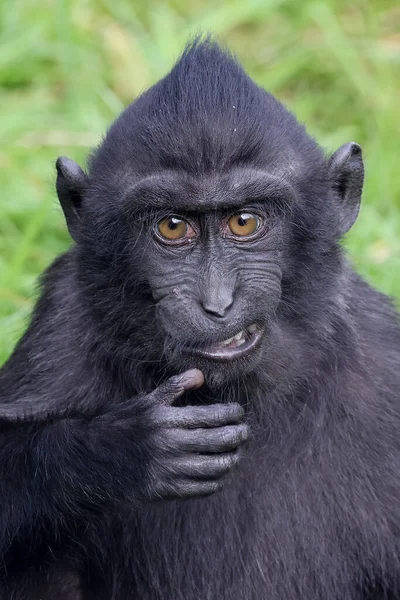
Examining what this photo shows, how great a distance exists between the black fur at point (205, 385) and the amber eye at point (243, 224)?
45mm

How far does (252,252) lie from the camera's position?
4449 millimetres

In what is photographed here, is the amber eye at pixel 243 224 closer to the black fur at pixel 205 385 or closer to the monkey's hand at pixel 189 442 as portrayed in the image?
the black fur at pixel 205 385

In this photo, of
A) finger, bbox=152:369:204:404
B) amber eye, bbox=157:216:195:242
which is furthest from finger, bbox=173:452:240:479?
amber eye, bbox=157:216:195:242

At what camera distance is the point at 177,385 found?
14.1 ft

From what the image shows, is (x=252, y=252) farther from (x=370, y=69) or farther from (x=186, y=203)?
(x=370, y=69)

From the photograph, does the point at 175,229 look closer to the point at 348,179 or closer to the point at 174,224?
the point at 174,224

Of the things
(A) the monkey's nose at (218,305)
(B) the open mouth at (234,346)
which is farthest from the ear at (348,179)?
(A) the monkey's nose at (218,305)

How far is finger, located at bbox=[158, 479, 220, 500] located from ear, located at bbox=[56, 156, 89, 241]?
108cm

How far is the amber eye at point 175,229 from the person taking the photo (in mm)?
4426

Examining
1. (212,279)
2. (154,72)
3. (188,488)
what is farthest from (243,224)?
(154,72)

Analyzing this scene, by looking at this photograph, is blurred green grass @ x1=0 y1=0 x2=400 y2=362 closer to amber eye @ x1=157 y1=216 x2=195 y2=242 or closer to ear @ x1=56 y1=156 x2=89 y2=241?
ear @ x1=56 y1=156 x2=89 y2=241

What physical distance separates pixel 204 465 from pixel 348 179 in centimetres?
130

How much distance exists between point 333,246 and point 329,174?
28cm

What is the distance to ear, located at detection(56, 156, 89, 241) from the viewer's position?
15.8ft
